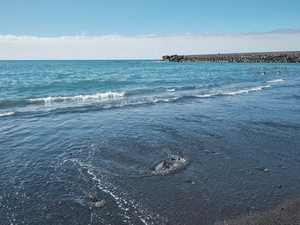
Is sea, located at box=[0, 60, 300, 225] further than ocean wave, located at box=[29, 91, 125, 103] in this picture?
No

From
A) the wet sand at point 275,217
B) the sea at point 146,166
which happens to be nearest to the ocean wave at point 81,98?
the sea at point 146,166

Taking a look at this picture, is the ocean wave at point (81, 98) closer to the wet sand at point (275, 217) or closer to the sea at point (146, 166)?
the sea at point (146, 166)

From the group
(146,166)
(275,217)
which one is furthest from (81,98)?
(275,217)

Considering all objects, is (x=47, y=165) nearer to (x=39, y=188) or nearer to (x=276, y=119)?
(x=39, y=188)

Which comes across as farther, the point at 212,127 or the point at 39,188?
the point at 212,127

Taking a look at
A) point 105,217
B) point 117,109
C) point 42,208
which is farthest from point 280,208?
point 117,109

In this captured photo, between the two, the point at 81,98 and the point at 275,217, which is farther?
the point at 81,98

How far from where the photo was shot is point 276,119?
1591 centimetres

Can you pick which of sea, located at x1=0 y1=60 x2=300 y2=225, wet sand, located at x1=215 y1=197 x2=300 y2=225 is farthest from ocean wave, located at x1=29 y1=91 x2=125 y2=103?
wet sand, located at x1=215 y1=197 x2=300 y2=225

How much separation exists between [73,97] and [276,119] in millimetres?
20515

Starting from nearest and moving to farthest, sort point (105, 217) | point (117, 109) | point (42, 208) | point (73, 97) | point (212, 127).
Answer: point (105, 217), point (42, 208), point (212, 127), point (117, 109), point (73, 97)

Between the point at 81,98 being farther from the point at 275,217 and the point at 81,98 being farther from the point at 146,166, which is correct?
the point at 275,217

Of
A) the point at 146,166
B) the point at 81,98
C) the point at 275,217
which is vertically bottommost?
the point at 275,217

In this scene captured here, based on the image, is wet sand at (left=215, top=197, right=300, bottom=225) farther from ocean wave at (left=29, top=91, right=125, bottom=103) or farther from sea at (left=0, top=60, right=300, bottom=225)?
ocean wave at (left=29, top=91, right=125, bottom=103)
